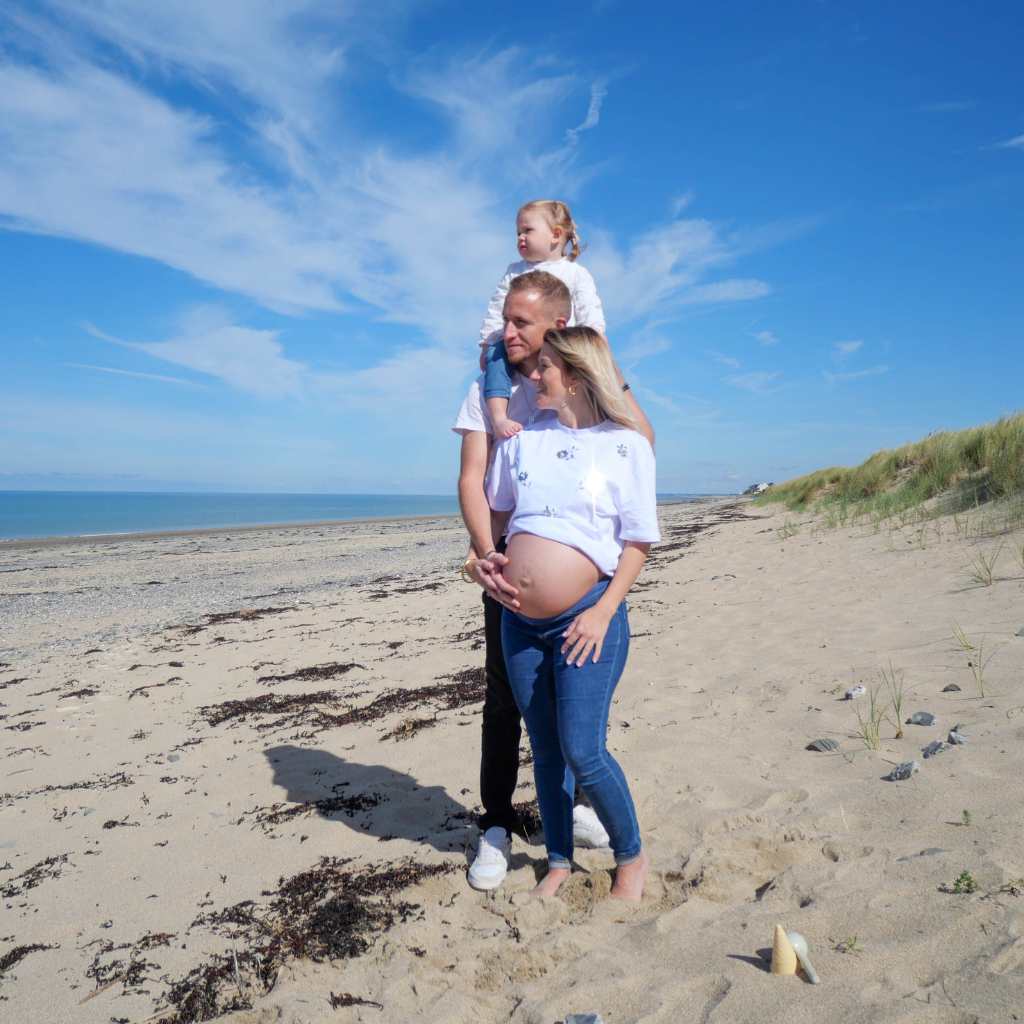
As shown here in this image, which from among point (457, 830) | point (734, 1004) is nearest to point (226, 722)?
point (457, 830)

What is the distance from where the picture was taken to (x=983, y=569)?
6.65m

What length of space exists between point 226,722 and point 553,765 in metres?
3.89

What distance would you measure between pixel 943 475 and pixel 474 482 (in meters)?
11.1

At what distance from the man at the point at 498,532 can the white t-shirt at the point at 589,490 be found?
0.17 metres

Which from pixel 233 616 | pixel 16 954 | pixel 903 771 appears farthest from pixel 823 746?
pixel 233 616

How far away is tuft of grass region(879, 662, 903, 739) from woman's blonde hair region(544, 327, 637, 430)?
7.60 feet

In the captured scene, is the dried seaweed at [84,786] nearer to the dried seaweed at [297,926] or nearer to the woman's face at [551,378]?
the dried seaweed at [297,926]

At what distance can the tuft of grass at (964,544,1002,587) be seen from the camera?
6363 millimetres

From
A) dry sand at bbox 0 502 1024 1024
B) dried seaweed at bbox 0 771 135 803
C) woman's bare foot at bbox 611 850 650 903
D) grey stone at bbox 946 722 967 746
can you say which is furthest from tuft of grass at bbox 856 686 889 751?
dried seaweed at bbox 0 771 135 803

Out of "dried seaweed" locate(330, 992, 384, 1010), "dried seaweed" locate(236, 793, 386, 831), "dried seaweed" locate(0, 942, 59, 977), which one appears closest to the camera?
"dried seaweed" locate(330, 992, 384, 1010)

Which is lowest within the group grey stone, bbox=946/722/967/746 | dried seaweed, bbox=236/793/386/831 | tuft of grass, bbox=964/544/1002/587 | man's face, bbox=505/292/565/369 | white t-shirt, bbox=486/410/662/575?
dried seaweed, bbox=236/793/386/831

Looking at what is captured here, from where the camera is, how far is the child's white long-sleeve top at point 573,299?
10.6ft

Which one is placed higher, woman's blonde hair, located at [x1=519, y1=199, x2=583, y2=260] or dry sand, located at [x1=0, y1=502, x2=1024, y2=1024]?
woman's blonde hair, located at [x1=519, y1=199, x2=583, y2=260]

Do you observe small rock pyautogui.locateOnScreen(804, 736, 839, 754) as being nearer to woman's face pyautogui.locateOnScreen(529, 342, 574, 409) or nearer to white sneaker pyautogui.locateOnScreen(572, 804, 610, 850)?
white sneaker pyautogui.locateOnScreen(572, 804, 610, 850)
